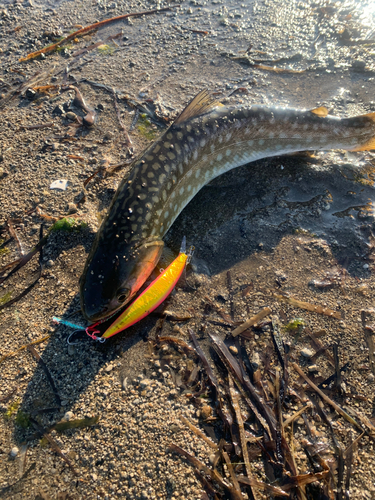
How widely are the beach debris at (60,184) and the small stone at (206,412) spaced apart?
3.38 meters

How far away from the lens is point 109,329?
10.4 feet

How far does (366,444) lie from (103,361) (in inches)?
98.8

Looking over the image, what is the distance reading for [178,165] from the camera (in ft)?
13.4

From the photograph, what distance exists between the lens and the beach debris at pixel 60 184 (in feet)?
14.7

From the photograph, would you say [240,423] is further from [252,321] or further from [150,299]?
[150,299]

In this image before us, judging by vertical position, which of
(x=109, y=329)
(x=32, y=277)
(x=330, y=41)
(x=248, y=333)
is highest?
(x=330, y=41)

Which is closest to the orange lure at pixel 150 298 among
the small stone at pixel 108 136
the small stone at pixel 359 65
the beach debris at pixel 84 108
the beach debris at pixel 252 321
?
the beach debris at pixel 252 321

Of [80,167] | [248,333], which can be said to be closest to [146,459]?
[248,333]

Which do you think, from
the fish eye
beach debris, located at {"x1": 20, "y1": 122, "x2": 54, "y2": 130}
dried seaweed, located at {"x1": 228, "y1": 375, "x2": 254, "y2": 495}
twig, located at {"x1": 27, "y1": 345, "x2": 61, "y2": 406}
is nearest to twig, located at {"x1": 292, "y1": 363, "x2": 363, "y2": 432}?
dried seaweed, located at {"x1": 228, "y1": 375, "x2": 254, "y2": 495}

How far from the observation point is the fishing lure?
320 centimetres

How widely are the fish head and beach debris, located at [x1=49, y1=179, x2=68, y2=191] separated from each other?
1672mm

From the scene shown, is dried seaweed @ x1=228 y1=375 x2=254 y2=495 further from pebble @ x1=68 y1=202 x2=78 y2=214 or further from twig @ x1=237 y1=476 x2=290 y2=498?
pebble @ x1=68 y1=202 x2=78 y2=214

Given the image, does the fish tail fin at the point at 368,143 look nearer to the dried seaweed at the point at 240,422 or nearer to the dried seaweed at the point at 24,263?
the dried seaweed at the point at 240,422

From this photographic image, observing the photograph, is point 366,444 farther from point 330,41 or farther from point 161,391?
point 330,41
